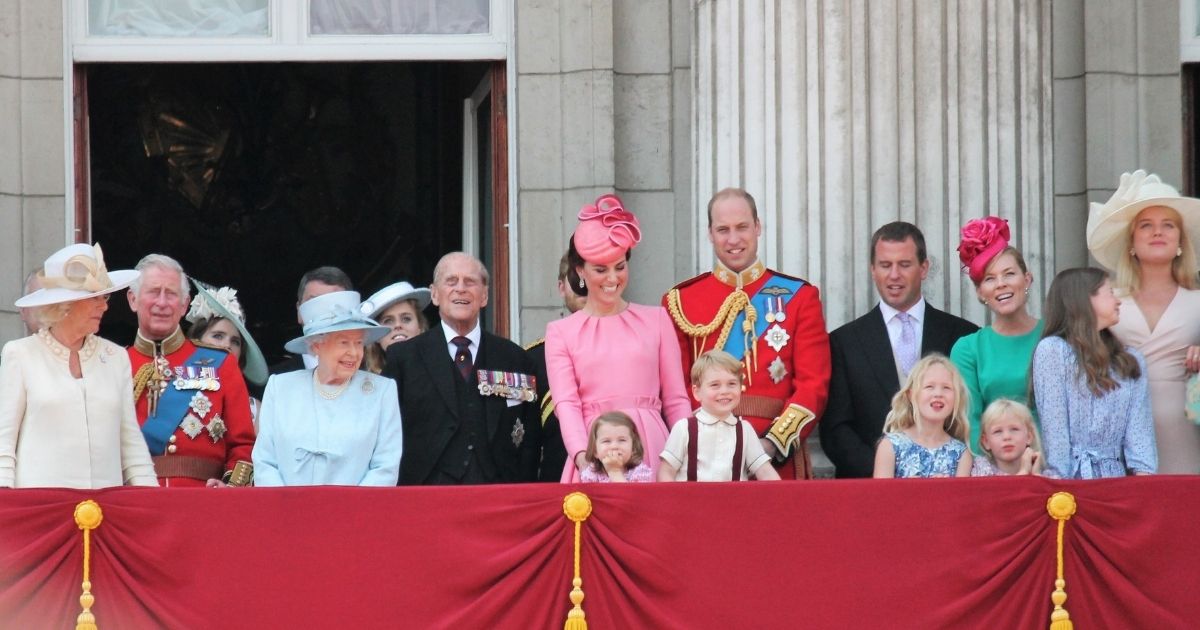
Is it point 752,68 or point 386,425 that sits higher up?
point 752,68

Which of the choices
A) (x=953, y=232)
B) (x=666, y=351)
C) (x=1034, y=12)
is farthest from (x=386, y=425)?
(x=1034, y=12)

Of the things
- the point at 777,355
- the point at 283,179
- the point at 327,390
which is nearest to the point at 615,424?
the point at 777,355

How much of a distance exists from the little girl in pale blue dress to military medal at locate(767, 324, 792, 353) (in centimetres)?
63

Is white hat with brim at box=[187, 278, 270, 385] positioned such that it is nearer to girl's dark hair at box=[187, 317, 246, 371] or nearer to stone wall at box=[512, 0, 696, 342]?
girl's dark hair at box=[187, 317, 246, 371]

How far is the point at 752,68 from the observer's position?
9383mm

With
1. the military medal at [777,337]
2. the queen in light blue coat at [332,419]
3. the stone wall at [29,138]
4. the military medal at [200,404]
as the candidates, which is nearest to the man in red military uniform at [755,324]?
the military medal at [777,337]

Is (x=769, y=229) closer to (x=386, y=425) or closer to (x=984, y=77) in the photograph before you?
(x=984, y=77)

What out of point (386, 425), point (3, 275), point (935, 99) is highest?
point (935, 99)

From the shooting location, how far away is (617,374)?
7.95 m

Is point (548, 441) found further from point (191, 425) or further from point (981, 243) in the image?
point (981, 243)

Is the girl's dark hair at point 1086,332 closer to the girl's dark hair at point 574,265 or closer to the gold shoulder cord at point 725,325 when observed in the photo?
the gold shoulder cord at point 725,325

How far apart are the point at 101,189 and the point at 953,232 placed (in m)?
6.27

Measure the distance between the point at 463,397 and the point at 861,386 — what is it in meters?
1.54

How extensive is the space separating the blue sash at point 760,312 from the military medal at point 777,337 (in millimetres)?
32
